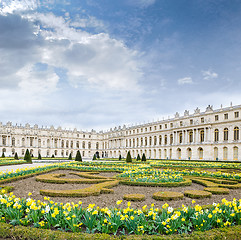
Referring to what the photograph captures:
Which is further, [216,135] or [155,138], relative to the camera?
[155,138]

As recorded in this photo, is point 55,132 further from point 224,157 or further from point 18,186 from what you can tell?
point 18,186

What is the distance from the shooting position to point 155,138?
65.2m

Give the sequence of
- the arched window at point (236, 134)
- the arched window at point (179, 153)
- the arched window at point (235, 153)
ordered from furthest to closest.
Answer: the arched window at point (179, 153) → the arched window at point (236, 134) → the arched window at point (235, 153)

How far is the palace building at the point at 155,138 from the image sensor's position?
45812 mm

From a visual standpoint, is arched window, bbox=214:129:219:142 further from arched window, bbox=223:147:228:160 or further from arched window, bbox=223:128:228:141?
arched window, bbox=223:147:228:160

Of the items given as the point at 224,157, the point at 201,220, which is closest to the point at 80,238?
the point at 201,220

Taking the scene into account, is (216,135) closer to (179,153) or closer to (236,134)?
(236,134)

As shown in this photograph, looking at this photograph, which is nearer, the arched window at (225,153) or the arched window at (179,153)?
the arched window at (225,153)

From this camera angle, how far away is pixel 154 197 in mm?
8133

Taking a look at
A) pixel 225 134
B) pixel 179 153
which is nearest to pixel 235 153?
pixel 225 134

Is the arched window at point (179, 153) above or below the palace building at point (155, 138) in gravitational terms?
below

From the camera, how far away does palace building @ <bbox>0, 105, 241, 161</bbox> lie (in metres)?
45.8

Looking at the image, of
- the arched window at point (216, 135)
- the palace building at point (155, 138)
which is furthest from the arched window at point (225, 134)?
the arched window at point (216, 135)

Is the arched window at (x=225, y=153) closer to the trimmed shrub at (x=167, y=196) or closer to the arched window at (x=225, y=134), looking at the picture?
the arched window at (x=225, y=134)
